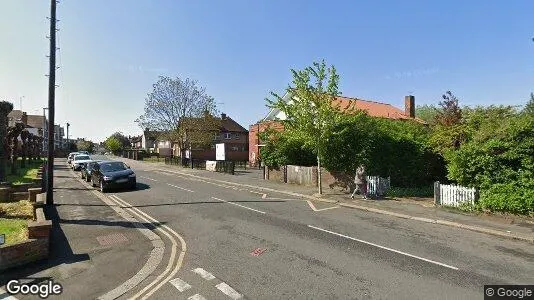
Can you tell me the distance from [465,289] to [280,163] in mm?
20210

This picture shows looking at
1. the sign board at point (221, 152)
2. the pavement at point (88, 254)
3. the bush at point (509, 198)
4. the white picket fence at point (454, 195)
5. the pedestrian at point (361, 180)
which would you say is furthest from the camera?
the sign board at point (221, 152)

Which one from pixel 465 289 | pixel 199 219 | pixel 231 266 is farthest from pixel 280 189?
pixel 465 289

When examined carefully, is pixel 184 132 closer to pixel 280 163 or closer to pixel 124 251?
pixel 280 163

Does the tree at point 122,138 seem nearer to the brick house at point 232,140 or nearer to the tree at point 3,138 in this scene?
the brick house at point 232,140

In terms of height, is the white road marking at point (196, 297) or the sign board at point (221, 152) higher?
the sign board at point (221, 152)

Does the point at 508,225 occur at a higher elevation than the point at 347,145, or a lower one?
lower

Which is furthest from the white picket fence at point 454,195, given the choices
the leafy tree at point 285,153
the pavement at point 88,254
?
the pavement at point 88,254

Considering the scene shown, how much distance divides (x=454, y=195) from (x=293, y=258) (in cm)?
1005

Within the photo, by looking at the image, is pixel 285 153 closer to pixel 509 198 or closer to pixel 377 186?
pixel 377 186

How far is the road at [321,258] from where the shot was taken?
6.34 meters

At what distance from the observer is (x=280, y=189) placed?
21406mm

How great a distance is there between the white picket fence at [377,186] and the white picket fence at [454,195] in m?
3.22

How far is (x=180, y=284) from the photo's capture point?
21.7 feet

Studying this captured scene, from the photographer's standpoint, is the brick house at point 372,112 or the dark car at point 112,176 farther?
the brick house at point 372,112
